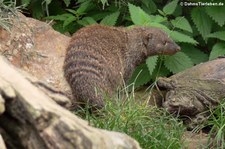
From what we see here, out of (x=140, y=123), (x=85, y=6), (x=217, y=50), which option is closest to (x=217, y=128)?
(x=140, y=123)

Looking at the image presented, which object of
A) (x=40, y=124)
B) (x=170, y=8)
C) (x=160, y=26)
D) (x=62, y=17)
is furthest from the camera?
(x=62, y=17)

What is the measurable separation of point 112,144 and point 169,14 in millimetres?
3117

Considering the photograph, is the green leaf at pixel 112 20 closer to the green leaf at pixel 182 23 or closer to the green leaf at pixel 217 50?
the green leaf at pixel 182 23

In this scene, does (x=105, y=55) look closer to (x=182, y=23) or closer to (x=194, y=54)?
(x=182, y=23)

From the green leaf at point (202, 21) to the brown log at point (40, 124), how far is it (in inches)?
122

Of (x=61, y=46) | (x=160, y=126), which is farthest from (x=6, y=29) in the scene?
(x=160, y=126)

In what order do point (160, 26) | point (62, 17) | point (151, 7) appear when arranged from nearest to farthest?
point (160, 26) → point (62, 17) → point (151, 7)

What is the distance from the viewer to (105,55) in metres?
4.57

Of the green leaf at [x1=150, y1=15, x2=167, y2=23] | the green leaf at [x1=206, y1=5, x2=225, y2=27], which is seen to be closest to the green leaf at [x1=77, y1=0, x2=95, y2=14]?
the green leaf at [x1=150, y1=15, x2=167, y2=23]

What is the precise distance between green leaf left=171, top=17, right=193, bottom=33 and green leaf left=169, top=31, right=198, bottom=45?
6cm

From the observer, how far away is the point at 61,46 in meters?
4.66

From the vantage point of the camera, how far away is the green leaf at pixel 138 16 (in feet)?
15.7

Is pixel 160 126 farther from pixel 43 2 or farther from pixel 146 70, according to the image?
pixel 43 2

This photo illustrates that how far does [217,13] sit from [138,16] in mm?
664
